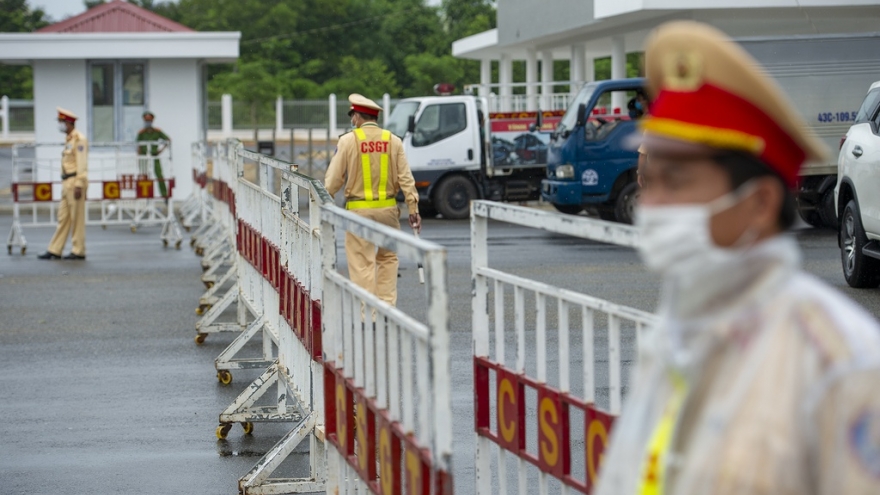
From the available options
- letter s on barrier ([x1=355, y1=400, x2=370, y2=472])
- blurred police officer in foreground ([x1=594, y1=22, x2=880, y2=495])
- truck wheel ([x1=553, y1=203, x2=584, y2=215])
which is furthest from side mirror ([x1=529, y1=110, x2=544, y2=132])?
blurred police officer in foreground ([x1=594, y1=22, x2=880, y2=495])

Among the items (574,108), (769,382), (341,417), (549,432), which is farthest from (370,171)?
(574,108)

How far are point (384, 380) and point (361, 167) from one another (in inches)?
272

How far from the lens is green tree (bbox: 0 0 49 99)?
240 ft

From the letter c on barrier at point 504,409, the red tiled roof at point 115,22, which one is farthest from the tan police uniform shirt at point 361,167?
the red tiled roof at point 115,22

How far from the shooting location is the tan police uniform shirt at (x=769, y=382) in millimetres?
1672

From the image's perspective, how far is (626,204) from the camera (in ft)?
65.2

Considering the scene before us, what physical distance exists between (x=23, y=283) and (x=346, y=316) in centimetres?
1144

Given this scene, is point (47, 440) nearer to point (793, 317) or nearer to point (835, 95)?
point (793, 317)

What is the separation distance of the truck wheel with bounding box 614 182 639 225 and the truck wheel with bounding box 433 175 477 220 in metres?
4.37

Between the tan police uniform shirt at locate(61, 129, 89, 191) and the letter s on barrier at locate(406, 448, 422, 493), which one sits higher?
the tan police uniform shirt at locate(61, 129, 89, 191)

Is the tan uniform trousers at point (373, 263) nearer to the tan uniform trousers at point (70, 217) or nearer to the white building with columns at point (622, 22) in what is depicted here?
the tan uniform trousers at point (70, 217)

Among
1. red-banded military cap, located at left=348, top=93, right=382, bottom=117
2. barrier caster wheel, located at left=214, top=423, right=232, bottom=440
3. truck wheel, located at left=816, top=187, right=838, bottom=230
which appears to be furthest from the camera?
truck wheel, located at left=816, top=187, right=838, bottom=230

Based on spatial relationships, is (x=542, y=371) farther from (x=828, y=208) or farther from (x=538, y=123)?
(x=538, y=123)

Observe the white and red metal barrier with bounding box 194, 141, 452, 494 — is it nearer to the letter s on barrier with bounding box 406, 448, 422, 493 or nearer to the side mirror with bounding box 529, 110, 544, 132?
the letter s on barrier with bounding box 406, 448, 422, 493
